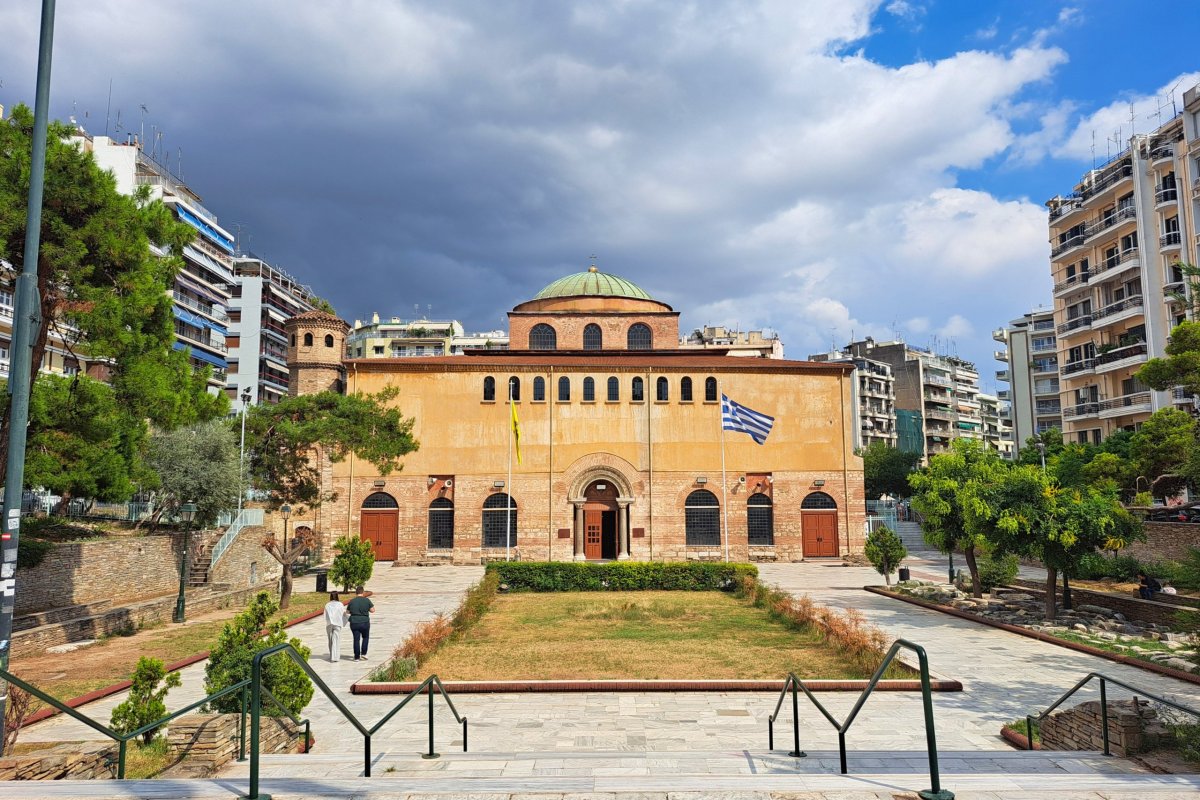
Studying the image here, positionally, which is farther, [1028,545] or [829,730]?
[1028,545]

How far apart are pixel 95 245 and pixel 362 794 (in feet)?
42.9

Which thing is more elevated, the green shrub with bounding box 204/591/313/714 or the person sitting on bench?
the green shrub with bounding box 204/591/313/714

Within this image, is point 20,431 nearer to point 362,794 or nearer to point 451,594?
point 362,794

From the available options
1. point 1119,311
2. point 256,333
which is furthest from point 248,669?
point 256,333

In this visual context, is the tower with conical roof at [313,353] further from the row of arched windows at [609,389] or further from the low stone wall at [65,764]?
the low stone wall at [65,764]

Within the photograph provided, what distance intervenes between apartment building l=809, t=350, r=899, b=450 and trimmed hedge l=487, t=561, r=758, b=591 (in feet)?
171

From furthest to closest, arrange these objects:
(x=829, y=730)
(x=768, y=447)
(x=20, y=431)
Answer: (x=768, y=447), (x=829, y=730), (x=20, y=431)

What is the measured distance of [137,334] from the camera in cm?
1471

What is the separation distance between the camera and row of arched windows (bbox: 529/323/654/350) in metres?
44.3

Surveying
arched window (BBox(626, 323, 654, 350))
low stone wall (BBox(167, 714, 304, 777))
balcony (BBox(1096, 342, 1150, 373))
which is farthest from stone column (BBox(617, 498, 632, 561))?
low stone wall (BBox(167, 714, 304, 777))

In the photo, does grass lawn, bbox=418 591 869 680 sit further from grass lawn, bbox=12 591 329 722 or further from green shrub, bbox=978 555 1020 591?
green shrub, bbox=978 555 1020 591

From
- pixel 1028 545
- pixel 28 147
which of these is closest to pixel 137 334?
pixel 28 147

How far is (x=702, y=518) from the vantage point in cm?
3594

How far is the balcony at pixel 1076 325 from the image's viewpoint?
4391 cm
